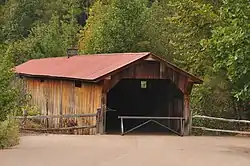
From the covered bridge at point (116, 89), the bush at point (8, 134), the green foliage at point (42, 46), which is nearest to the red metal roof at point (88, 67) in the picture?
the covered bridge at point (116, 89)

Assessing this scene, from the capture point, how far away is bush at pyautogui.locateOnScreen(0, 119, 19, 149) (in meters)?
15.4

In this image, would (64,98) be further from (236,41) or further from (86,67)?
(236,41)

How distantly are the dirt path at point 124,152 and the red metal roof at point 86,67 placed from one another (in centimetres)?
354

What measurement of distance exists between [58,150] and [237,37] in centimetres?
746

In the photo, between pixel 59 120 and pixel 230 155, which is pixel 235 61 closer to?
pixel 230 155

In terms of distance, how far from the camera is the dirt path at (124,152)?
1323 centimetres

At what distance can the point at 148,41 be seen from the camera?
38.1 meters

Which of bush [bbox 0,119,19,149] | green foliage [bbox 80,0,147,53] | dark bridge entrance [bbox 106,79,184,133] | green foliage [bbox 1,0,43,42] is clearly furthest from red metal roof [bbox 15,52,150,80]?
green foliage [bbox 1,0,43,42]

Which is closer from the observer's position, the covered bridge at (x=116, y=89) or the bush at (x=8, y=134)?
the bush at (x=8, y=134)

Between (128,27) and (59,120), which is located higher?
(128,27)

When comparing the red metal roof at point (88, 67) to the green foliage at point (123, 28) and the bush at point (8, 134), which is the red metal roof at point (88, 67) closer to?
the bush at point (8, 134)

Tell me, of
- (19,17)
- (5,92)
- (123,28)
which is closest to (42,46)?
(123,28)

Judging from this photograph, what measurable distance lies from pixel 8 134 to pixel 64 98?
9896 mm

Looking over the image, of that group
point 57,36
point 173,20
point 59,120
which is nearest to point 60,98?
point 59,120
